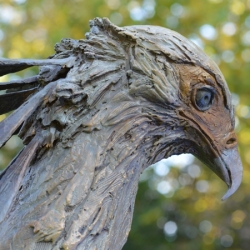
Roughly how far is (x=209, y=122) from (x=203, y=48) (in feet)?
10.5

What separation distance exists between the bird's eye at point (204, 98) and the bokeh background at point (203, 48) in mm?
2869

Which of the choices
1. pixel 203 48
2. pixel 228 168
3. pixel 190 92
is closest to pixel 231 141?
pixel 228 168

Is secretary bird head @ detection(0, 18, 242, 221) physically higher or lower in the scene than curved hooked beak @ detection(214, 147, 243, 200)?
higher

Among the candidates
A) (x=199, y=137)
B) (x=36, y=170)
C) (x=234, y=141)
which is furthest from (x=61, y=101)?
(x=234, y=141)

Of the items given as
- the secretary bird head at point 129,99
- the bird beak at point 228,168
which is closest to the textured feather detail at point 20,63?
the secretary bird head at point 129,99

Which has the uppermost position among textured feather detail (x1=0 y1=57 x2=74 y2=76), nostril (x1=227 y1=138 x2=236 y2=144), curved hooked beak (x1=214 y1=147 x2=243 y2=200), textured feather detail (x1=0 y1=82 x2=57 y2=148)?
textured feather detail (x1=0 y1=57 x2=74 y2=76)

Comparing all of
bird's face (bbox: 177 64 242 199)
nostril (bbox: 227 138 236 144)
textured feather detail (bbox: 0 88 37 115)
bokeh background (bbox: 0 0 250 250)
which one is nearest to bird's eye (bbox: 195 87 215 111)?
bird's face (bbox: 177 64 242 199)

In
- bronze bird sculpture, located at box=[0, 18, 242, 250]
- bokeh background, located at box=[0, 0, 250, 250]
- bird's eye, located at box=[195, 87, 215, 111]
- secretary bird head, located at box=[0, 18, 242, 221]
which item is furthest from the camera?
bokeh background, located at box=[0, 0, 250, 250]

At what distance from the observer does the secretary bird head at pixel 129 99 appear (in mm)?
1292

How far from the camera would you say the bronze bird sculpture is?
1179 millimetres

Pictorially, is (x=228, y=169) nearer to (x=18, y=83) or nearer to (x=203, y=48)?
(x=18, y=83)

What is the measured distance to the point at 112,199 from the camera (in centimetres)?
125

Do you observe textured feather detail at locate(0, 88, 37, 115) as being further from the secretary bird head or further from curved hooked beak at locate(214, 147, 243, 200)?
curved hooked beak at locate(214, 147, 243, 200)

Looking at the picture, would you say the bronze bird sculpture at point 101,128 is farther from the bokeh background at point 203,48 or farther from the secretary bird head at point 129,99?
the bokeh background at point 203,48
